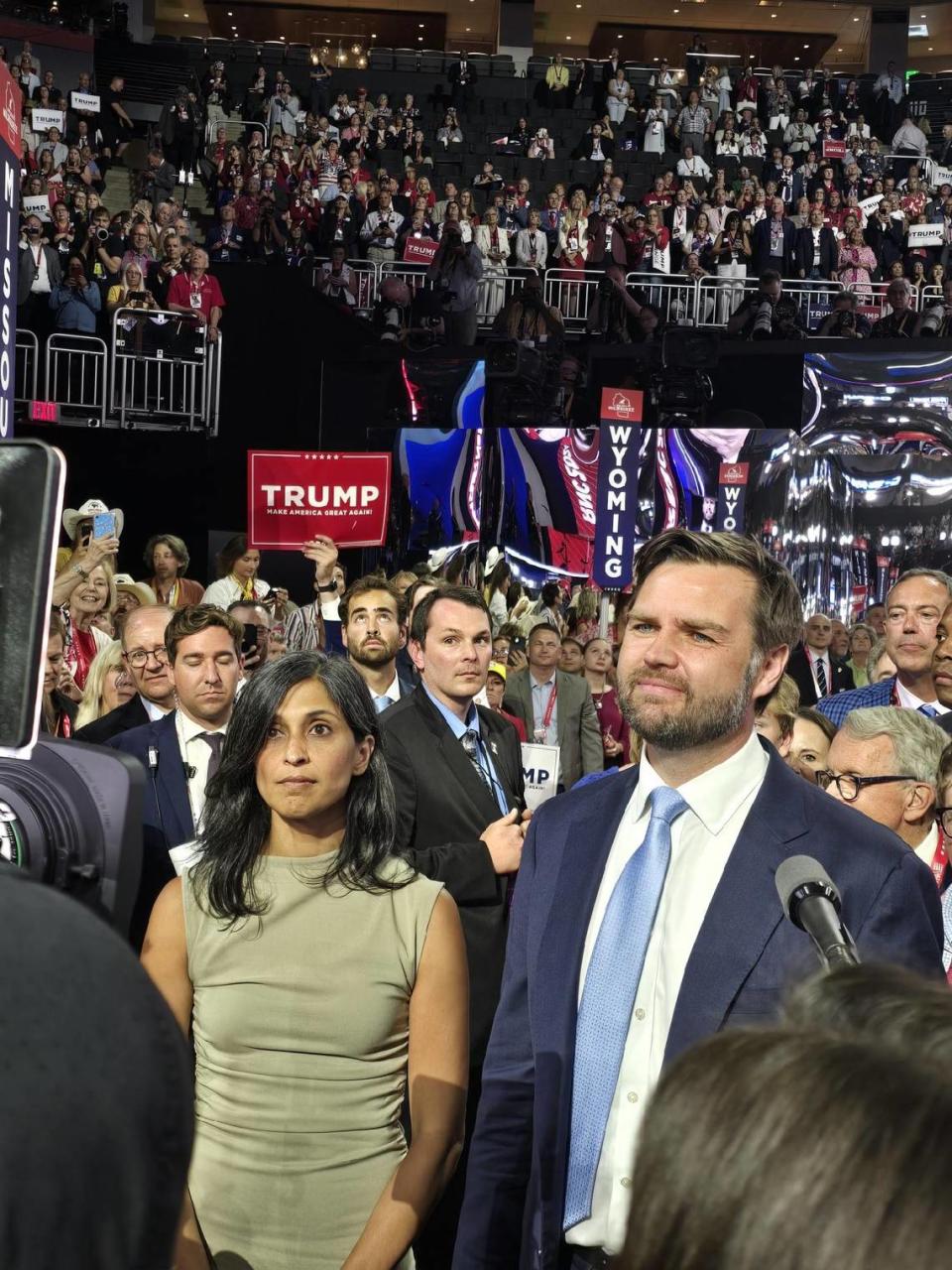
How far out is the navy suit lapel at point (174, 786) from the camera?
353cm

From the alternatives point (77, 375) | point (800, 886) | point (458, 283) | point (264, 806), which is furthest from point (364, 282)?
point (800, 886)

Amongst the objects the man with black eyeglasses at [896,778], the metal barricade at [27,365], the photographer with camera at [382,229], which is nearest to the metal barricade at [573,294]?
the photographer with camera at [382,229]

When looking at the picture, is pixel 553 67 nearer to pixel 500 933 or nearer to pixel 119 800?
pixel 500 933

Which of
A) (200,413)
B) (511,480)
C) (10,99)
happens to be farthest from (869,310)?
(10,99)

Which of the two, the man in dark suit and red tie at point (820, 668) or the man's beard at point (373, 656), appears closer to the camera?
the man's beard at point (373, 656)

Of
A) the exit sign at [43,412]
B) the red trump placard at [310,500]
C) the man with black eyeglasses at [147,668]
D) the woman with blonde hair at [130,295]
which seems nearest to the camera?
the man with black eyeglasses at [147,668]

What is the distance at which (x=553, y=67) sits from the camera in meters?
28.5

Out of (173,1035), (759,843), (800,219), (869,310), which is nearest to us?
(173,1035)

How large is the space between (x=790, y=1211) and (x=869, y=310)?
1930 centimetres

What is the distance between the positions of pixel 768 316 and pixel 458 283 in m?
3.47

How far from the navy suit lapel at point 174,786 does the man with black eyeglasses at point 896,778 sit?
1.45 metres

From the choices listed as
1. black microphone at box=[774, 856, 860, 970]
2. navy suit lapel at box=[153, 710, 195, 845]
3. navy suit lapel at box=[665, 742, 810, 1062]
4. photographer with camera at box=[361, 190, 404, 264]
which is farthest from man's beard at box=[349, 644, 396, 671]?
photographer with camera at box=[361, 190, 404, 264]

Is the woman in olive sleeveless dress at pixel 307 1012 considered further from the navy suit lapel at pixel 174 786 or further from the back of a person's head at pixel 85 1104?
the back of a person's head at pixel 85 1104

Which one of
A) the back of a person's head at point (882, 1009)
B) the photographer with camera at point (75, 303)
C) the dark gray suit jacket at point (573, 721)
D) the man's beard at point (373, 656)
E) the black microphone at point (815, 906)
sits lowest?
the dark gray suit jacket at point (573, 721)
